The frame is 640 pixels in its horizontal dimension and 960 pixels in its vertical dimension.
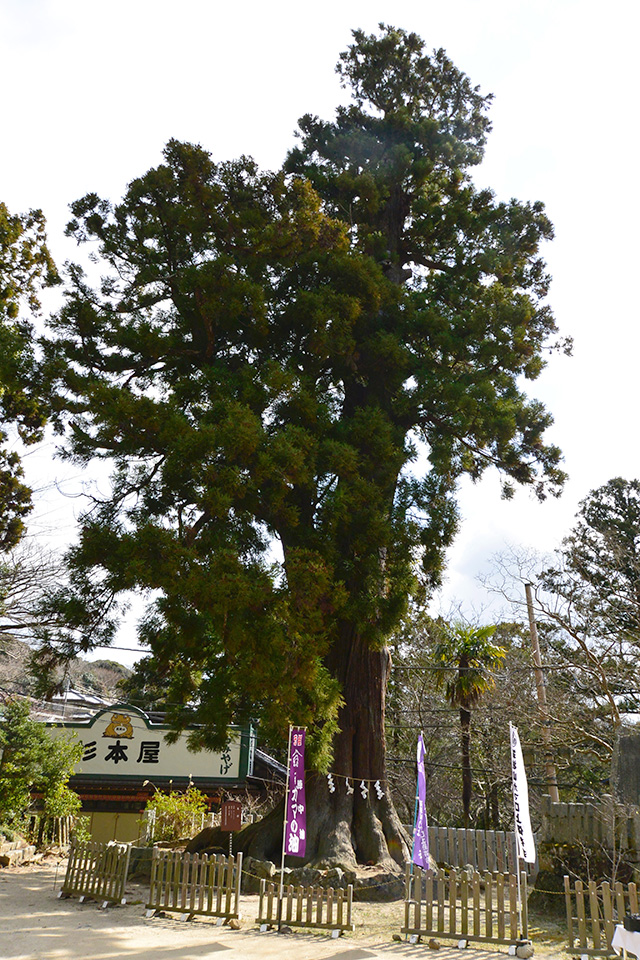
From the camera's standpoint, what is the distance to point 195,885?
7.75 meters

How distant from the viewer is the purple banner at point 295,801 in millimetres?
7613

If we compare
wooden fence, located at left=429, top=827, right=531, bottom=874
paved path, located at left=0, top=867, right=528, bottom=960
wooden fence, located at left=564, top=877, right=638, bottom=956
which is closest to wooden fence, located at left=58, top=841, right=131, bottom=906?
paved path, located at left=0, top=867, right=528, bottom=960

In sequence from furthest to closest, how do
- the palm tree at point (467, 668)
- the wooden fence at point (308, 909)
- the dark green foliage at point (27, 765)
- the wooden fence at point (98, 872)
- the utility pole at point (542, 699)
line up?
the palm tree at point (467, 668), the utility pole at point (542, 699), the dark green foliage at point (27, 765), the wooden fence at point (98, 872), the wooden fence at point (308, 909)

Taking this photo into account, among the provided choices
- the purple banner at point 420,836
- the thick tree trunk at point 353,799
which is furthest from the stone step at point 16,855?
the purple banner at point 420,836

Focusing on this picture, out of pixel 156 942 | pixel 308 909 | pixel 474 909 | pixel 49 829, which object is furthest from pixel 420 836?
pixel 49 829

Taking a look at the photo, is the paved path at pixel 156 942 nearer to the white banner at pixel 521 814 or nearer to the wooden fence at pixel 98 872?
the wooden fence at pixel 98 872

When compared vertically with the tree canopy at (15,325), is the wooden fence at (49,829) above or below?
below

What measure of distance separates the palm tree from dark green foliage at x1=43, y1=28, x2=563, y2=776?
445cm

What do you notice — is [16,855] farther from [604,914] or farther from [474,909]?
[604,914]

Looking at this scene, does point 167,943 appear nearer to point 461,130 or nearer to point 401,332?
point 401,332

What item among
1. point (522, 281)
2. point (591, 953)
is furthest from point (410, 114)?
point (591, 953)

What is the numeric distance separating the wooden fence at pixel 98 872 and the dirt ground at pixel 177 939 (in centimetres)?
16

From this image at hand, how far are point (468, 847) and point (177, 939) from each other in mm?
5692

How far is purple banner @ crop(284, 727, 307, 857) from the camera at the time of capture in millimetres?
7613
